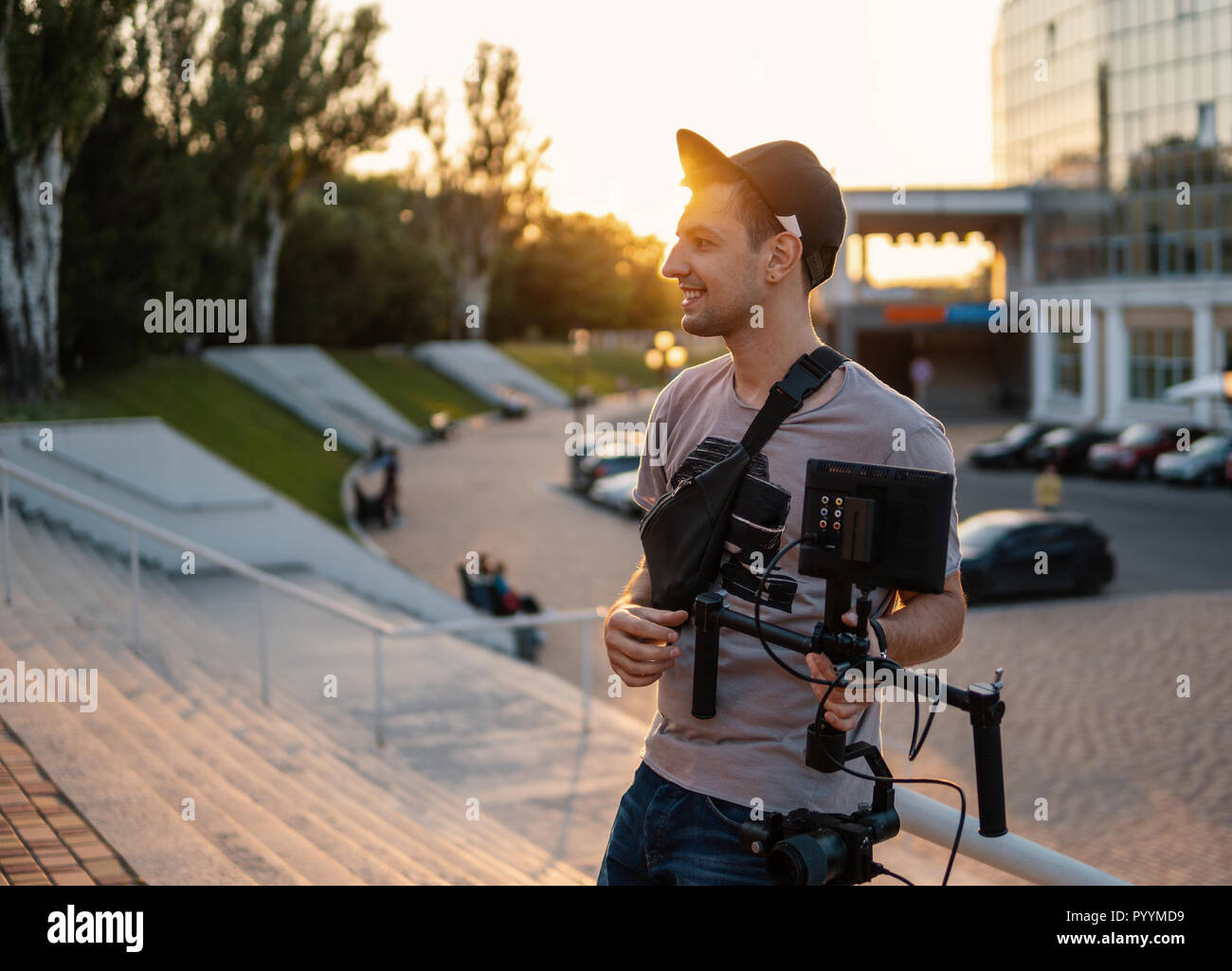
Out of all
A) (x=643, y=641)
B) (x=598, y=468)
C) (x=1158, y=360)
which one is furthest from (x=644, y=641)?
(x=1158, y=360)

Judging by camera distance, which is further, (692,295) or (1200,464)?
(1200,464)

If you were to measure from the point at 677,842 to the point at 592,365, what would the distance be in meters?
79.4

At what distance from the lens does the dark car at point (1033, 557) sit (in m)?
19.5

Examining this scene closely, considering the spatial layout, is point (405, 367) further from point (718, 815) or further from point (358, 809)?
point (718, 815)

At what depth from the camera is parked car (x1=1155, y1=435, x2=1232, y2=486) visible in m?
32.9

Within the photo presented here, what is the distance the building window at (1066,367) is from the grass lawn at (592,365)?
21383mm

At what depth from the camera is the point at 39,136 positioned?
60.6 ft

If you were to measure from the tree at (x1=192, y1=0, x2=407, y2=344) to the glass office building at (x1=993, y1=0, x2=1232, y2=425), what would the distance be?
22491mm

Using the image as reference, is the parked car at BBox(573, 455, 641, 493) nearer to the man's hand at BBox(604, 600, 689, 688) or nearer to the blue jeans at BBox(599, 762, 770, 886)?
the blue jeans at BBox(599, 762, 770, 886)

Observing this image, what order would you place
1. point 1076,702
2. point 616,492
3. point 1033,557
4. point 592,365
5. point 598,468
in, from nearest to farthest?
point 1076,702, point 1033,557, point 616,492, point 598,468, point 592,365

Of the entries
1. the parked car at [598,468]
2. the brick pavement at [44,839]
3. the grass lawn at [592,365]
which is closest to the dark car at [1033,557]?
the parked car at [598,468]

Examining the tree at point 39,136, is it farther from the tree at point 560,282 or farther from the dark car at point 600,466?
the tree at point 560,282

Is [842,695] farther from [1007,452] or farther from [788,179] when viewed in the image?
[1007,452]
